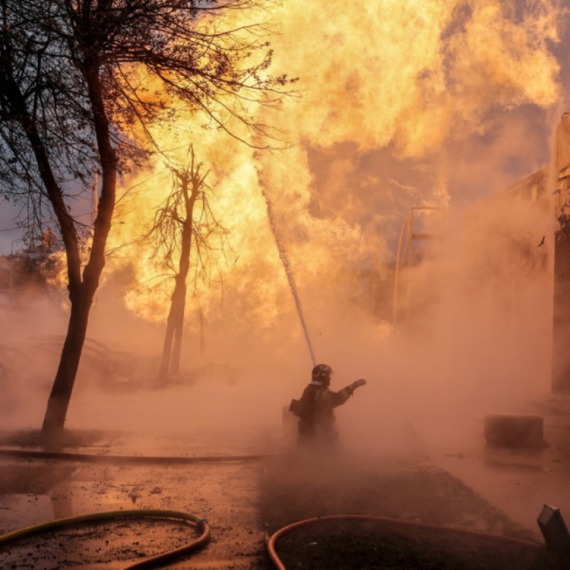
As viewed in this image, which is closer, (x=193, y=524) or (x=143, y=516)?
(x=193, y=524)

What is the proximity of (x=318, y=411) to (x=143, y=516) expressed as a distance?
9.91 ft

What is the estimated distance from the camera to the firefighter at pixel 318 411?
8.29 meters

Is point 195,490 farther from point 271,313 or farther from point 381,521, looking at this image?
point 271,313

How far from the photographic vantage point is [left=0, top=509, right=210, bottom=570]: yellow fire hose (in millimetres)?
4699

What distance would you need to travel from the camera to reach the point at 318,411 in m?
8.34

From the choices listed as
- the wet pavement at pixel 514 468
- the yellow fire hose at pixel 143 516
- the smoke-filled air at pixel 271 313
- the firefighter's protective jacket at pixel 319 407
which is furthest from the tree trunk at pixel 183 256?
the yellow fire hose at pixel 143 516

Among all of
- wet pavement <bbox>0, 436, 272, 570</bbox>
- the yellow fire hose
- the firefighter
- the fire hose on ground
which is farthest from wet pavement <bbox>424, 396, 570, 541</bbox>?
the yellow fire hose

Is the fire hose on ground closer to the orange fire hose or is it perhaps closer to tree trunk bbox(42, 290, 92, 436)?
the orange fire hose

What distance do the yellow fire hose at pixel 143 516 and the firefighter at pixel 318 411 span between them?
282cm

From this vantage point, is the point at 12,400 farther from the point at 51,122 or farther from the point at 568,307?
the point at 568,307

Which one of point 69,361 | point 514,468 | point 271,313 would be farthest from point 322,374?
→ point 271,313

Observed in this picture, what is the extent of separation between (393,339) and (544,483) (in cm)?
1986

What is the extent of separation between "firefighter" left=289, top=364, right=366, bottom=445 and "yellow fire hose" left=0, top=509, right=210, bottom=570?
2825mm

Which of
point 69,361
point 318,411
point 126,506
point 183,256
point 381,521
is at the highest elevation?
point 183,256
